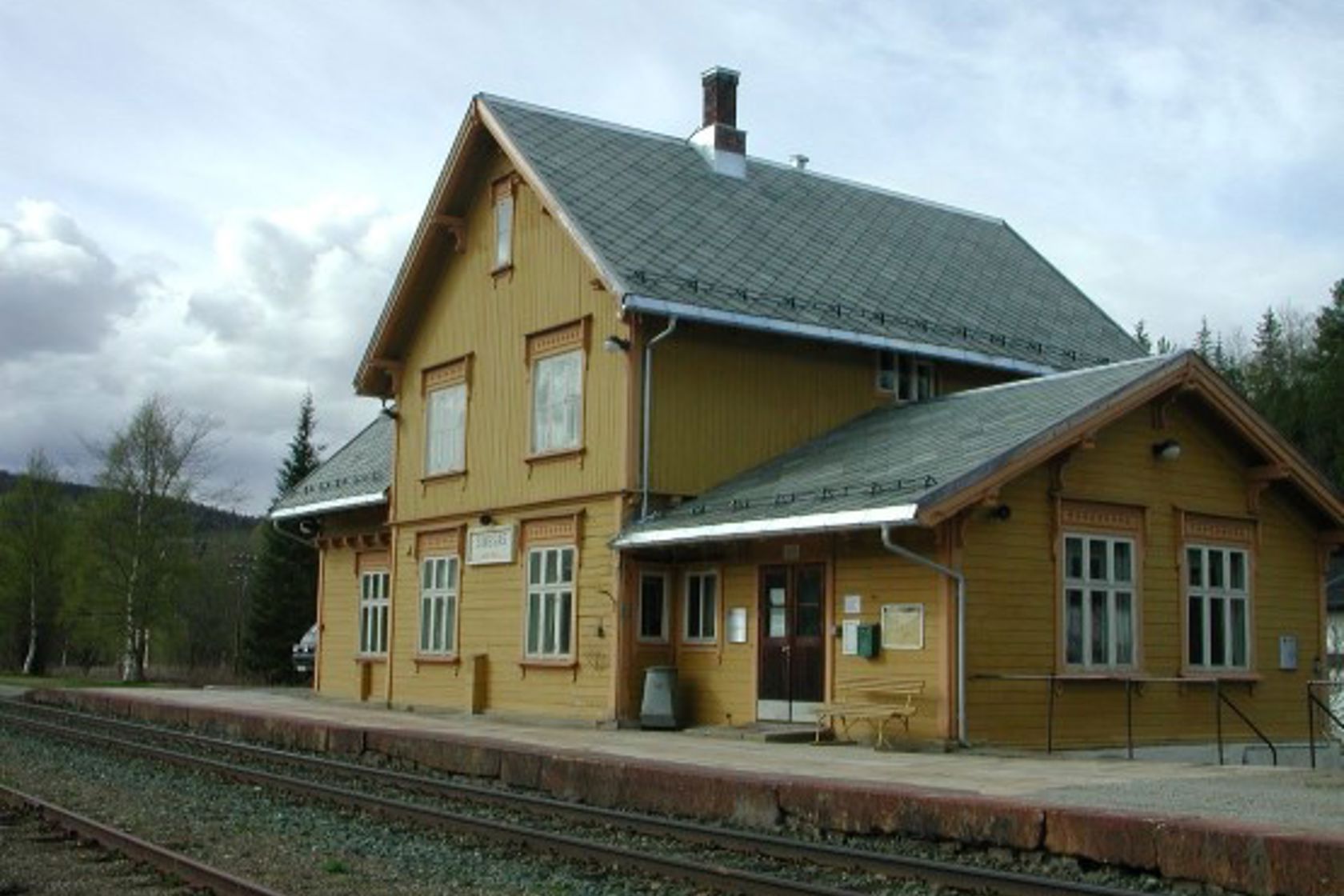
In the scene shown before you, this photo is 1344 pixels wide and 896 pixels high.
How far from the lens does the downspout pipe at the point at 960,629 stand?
16844mm

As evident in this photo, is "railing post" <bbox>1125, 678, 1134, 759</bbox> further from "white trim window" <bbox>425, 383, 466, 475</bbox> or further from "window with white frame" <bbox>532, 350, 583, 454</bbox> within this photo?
"white trim window" <bbox>425, 383, 466, 475</bbox>

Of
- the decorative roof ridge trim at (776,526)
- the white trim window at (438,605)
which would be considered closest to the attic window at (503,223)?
the white trim window at (438,605)

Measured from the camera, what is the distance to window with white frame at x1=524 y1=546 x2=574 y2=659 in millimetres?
21906

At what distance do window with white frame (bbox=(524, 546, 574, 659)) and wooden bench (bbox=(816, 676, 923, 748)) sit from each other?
15.8 feet

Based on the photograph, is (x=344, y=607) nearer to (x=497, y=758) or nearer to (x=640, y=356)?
(x=640, y=356)

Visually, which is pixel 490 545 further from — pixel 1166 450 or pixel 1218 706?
pixel 1218 706

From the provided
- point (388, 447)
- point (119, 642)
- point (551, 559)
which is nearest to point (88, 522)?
point (119, 642)

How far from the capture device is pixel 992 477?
54.5 ft

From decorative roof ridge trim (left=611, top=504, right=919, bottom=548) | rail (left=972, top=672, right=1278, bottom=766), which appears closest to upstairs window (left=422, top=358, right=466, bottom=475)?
decorative roof ridge trim (left=611, top=504, right=919, bottom=548)

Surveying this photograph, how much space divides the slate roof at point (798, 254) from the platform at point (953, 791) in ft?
20.6

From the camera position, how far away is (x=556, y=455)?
22.2 m

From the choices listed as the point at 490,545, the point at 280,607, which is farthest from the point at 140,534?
the point at 490,545

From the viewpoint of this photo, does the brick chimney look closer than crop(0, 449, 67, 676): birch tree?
Yes

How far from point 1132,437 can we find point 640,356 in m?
6.30
